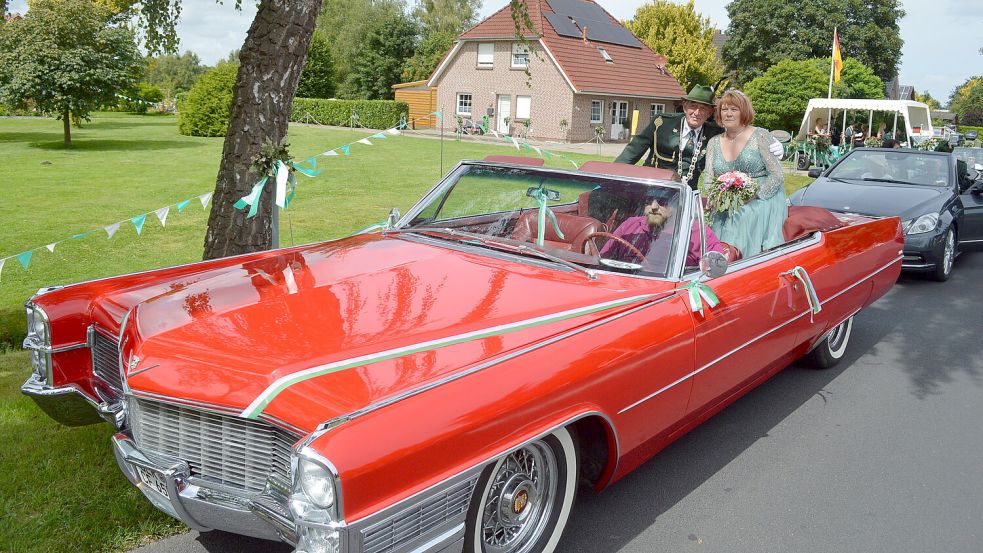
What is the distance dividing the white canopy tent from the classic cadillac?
18912mm

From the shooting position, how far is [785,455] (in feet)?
13.6

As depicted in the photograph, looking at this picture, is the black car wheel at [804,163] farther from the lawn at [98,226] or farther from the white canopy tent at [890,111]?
the lawn at [98,226]

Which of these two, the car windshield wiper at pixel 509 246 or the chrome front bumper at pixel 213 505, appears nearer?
the chrome front bumper at pixel 213 505

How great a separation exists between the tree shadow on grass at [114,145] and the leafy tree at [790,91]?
23462mm

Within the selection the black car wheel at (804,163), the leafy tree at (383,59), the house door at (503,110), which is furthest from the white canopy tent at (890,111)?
the leafy tree at (383,59)

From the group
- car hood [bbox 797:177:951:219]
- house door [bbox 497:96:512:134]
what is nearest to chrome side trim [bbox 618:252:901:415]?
car hood [bbox 797:177:951:219]

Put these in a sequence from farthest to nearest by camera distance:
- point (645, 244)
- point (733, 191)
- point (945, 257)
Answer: point (945, 257) → point (733, 191) → point (645, 244)

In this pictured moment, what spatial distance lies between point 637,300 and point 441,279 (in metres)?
0.85

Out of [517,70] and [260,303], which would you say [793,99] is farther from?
[260,303]

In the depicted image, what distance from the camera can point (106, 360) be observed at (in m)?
3.18

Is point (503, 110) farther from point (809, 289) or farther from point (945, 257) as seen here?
point (809, 289)

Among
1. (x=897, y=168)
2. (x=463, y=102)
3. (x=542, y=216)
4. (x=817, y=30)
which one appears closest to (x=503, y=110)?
(x=463, y=102)

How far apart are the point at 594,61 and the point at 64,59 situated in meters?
23.4

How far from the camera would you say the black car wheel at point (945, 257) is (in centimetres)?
851
